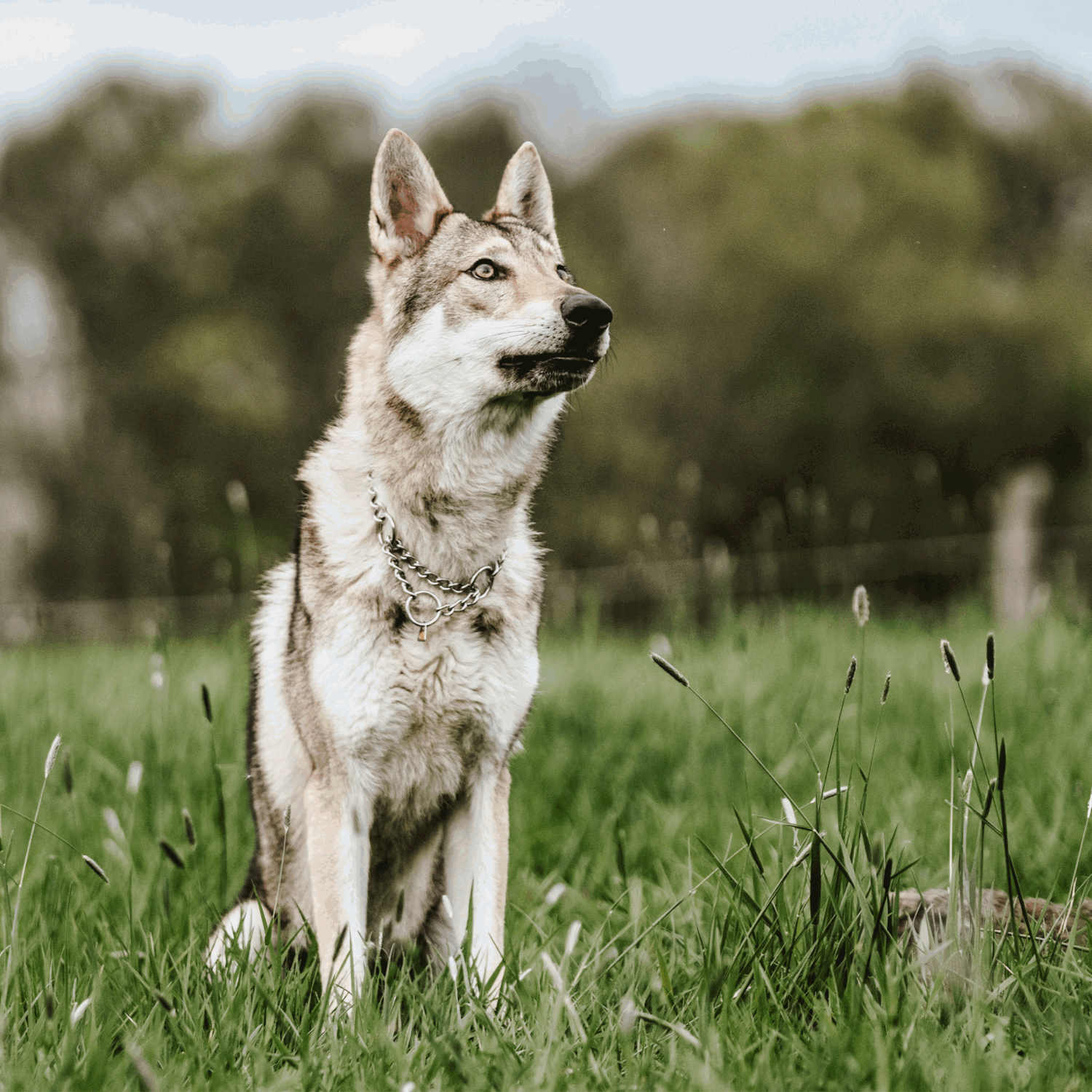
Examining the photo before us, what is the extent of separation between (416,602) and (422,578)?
7cm

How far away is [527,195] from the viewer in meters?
3.13

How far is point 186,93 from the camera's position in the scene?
573 inches

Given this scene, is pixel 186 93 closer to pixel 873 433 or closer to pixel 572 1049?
pixel 873 433

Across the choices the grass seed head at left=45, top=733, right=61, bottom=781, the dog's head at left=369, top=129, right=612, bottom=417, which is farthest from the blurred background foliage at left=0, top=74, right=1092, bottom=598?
the grass seed head at left=45, top=733, right=61, bottom=781

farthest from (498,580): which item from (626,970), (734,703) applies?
(734,703)

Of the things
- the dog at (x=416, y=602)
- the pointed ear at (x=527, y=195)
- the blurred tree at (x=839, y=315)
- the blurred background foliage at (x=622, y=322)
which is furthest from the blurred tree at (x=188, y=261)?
the dog at (x=416, y=602)

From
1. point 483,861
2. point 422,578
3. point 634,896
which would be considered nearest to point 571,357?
point 422,578

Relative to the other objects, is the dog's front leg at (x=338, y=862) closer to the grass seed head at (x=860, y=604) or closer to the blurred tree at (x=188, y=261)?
the grass seed head at (x=860, y=604)

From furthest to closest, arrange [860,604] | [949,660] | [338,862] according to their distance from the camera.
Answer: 1. [338,862]
2. [860,604]
3. [949,660]

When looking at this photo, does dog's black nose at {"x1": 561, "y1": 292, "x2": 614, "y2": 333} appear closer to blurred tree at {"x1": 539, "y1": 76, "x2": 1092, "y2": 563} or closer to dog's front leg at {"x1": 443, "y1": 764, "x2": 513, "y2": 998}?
dog's front leg at {"x1": 443, "y1": 764, "x2": 513, "y2": 998}

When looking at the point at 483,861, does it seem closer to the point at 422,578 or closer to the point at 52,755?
the point at 422,578

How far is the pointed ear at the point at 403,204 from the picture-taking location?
9.46 feet

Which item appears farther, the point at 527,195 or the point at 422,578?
the point at 527,195

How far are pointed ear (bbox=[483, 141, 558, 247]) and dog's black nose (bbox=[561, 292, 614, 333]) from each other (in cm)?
55
